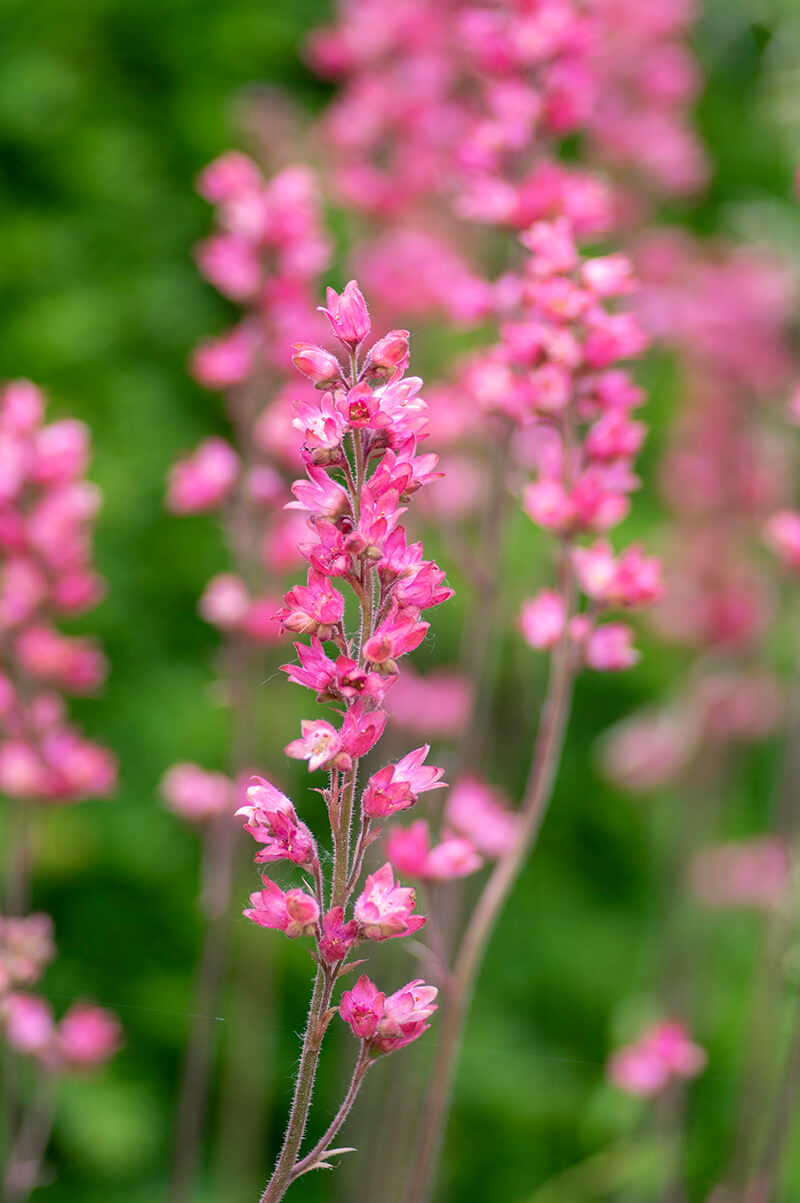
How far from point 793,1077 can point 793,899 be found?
18.5 inches

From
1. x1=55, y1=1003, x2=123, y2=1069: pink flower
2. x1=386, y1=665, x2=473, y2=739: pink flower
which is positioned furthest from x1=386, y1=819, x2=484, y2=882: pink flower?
x1=386, y1=665, x2=473, y2=739: pink flower

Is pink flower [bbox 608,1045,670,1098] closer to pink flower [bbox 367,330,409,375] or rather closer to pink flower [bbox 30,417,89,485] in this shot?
pink flower [bbox 30,417,89,485]

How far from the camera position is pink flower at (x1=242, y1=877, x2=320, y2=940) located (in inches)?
26.4

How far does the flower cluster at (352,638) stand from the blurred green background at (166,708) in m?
1.60

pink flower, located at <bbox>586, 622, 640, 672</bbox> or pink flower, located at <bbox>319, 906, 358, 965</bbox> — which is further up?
pink flower, located at <bbox>586, 622, 640, 672</bbox>

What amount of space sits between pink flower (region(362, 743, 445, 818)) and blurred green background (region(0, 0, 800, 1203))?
1588 millimetres

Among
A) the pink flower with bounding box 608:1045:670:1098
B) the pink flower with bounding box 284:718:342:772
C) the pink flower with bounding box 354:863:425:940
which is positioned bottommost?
the pink flower with bounding box 608:1045:670:1098

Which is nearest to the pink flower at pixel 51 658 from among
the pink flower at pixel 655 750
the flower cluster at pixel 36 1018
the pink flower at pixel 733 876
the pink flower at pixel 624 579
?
the flower cluster at pixel 36 1018

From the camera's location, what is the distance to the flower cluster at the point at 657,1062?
5.25 feet

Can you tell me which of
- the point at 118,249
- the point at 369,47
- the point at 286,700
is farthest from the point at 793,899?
the point at 118,249

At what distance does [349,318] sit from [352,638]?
0.63 ft

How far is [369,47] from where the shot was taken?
1.99m

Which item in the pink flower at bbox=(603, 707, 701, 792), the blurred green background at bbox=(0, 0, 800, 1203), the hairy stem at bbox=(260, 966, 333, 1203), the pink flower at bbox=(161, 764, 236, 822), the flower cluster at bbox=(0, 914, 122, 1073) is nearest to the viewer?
the hairy stem at bbox=(260, 966, 333, 1203)

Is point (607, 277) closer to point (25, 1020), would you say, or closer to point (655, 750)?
point (25, 1020)
